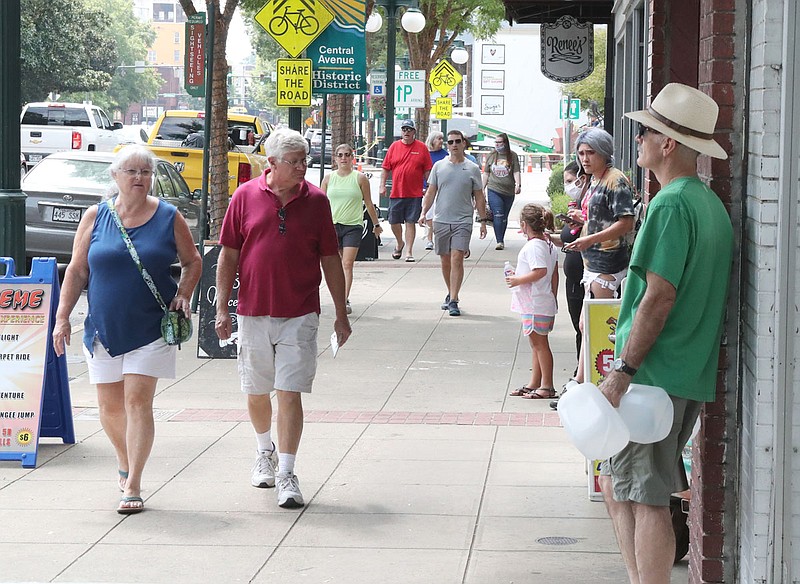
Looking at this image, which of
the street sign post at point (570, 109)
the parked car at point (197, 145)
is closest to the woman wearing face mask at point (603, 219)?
the parked car at point (197, 145)

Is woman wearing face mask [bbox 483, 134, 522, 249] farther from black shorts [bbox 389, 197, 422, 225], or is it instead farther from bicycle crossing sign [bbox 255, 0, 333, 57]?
bicycle crossing sign [bbox 255, 0, 333, 57]

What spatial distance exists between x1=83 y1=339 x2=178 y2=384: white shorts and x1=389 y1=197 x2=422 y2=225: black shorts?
12.4 meters

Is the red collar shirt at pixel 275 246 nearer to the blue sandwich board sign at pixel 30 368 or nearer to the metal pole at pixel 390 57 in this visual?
the blue sandwich board sign at pixel 30 368

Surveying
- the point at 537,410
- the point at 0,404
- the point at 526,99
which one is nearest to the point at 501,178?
the point at 537,410

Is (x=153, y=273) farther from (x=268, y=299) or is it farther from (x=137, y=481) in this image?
(x=137, y=481)

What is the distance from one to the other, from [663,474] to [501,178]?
1563 cm

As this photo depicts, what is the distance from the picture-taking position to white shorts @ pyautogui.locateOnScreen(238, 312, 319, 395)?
6.81 m

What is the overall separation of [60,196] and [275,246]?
30.2ft

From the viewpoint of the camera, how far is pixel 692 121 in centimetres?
446

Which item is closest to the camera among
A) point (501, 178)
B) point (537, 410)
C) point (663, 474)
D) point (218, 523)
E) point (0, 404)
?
point (663, 474)

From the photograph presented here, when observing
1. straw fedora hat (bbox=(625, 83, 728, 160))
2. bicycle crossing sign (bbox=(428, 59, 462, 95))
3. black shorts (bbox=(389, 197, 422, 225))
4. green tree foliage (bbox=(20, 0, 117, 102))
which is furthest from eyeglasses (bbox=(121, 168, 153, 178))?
green tree foliage (bbox=(20, 0, 117, 102))

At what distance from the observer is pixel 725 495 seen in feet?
15.5

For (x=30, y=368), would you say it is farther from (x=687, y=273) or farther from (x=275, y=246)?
(x=687, y=273)

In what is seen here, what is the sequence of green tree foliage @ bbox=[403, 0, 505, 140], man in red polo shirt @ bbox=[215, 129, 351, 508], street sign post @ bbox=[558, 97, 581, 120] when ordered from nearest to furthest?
man in red polo shirt @ bbox=[215, 129, 351, 508] < street sign post @ bbox=[558, 97, 581, 120] < green tree foliage @ bbox=[403, 0, 505, 140]
